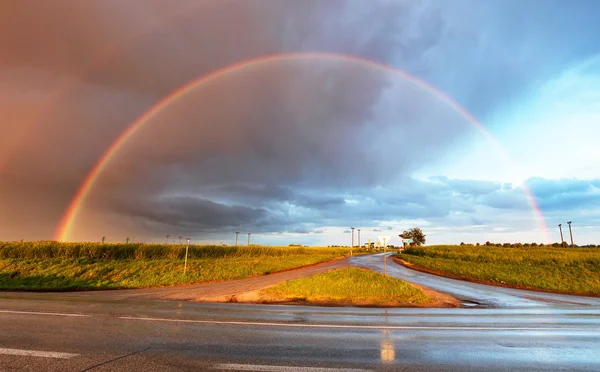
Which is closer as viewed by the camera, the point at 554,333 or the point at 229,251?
the point at 554,333

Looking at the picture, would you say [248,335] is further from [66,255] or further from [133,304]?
[66,255]

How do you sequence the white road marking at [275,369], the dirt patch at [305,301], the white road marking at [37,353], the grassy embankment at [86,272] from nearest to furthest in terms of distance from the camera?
the white road marking at [275,369] < the white road marking at [37,353] < the dirt patch at [305,301] < the grassy embankment at [86,272]

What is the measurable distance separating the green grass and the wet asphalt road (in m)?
2.93

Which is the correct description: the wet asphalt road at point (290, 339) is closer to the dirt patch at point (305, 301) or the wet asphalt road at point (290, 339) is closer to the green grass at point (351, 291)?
the dirt patch at point (305, 301)

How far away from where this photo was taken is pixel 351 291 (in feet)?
59.0

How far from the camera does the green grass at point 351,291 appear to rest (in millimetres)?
16344

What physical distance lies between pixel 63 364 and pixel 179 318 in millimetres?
4993

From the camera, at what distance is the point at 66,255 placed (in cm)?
4356

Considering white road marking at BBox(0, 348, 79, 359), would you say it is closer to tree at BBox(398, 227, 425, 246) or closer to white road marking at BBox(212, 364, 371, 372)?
white road marking at BBox(212, 364, 371, 372)

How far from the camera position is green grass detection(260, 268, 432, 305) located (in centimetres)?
1634

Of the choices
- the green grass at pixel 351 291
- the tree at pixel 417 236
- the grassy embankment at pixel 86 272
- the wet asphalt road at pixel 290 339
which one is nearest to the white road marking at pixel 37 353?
the wet asphalt road at pixel 290 339


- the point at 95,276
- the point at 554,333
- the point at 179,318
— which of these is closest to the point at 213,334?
the point at 179,318

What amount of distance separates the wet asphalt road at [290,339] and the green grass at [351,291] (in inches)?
115

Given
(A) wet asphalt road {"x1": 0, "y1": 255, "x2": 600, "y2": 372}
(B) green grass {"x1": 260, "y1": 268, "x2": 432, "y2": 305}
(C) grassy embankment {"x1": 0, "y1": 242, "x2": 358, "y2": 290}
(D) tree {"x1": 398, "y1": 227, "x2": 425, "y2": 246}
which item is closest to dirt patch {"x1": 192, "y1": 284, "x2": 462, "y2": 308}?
(B) green grass {"x1": 260, "y1": 268, "x2": 432, "y2": 305}
